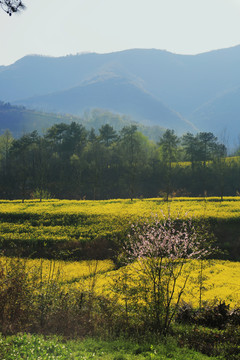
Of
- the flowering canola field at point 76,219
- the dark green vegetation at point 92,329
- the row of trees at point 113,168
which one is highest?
the row of trees at point 113,168

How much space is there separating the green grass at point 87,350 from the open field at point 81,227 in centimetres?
1606

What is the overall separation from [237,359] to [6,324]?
8282 mm

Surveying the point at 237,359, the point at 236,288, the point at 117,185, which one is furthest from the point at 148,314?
the point at 117,185

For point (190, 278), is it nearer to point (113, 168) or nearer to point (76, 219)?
point (76, 219)

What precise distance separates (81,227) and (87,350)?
82.5 ft

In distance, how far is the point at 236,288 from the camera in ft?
68.0

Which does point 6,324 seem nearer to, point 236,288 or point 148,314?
point 148,314

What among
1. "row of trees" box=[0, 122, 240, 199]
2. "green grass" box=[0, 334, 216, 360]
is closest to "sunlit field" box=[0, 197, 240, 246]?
"green grass" box=[0, 334, 216, 360]

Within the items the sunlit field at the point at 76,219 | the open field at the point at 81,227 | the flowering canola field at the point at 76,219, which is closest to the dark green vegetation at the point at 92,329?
the open field at the point at 81,227

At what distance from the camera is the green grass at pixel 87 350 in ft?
28.7

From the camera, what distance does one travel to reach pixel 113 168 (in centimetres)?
8150

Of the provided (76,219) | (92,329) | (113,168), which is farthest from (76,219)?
(113,168)

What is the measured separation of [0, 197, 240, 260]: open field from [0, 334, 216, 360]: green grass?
16056mm

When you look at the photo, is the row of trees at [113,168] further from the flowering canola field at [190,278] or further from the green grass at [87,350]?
the green grass at [87,350]
